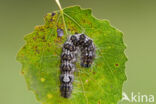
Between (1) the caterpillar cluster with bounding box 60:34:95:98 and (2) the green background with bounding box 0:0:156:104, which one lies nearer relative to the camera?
(1) the caterpillar cluster with bounding box 60:34:95:98

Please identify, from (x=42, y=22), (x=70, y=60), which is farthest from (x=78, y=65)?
(x=42, y=22)

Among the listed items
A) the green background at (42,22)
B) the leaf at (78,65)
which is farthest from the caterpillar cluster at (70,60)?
the green background at (42,22)

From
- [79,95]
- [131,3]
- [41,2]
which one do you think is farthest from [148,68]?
[79,95]

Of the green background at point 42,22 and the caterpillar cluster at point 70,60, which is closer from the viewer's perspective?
the caterpillar cluster at point 70,60

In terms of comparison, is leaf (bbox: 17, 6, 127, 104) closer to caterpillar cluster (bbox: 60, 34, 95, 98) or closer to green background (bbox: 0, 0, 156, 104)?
caterpillar cluster (bbox: 60, 34, 95, 98)

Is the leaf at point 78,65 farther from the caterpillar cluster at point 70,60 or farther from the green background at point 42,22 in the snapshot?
the green background at point 42,22

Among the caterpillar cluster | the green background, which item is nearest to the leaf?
the caterpillar cluster

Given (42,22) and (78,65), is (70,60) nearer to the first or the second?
(78,65)
